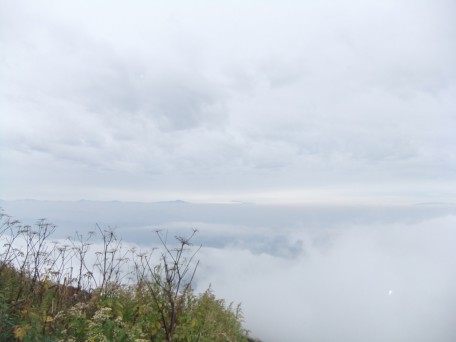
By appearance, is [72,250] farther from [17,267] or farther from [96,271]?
[17,267]

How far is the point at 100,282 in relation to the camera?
7.77 metres

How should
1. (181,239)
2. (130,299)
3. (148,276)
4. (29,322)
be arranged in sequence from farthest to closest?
1. (148,276)
2. (130,299)
3. (181,239)
4. (29,322)

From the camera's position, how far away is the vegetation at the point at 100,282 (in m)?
5.95

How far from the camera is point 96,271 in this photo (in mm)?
8320

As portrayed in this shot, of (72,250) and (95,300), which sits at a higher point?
(72,250)

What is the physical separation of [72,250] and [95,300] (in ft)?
6.80

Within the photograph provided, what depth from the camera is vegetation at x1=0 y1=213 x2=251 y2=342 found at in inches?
234

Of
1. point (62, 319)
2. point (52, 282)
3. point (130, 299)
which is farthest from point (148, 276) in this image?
point (62, 319)

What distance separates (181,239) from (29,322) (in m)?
2.68

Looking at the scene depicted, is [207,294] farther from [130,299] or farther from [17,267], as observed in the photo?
[17,267]

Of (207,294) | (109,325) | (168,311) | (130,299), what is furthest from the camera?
(207,294)

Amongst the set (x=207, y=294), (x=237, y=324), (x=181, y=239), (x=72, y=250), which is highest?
(x=181, y=239)

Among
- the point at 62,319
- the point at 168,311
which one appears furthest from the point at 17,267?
the point at 168,311

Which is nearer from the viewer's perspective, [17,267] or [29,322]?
[29,322]
